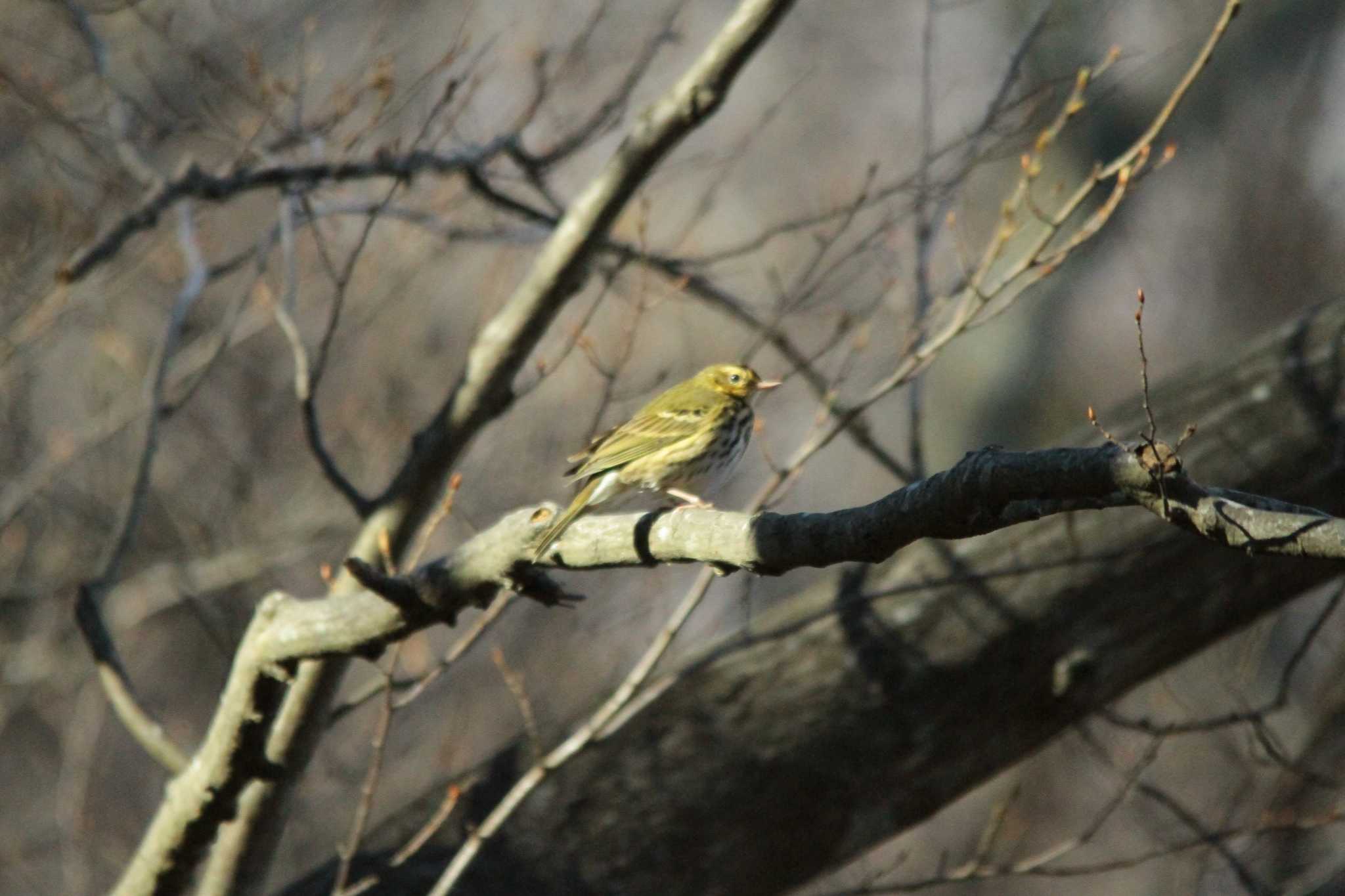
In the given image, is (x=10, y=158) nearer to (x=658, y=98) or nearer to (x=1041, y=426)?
(x=658, y=98)

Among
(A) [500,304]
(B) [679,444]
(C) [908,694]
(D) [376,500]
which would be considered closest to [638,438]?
(B) [679,444]

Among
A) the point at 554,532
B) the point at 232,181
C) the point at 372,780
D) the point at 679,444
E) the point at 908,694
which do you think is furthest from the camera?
the point at 679,444

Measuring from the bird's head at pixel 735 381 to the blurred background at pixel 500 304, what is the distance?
0.87ft

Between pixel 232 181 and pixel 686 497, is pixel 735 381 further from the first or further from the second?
pixel 232 181

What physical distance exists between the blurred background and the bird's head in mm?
264

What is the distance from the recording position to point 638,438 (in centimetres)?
514

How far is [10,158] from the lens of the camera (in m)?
9.57

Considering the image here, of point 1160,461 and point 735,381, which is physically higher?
point 735,381

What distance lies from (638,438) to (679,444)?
0.21 metres

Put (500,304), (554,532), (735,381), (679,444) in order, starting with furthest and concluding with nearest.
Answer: (500,304) → (735,381) → (679,444) → (554,532)

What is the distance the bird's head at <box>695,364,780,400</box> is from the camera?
577 centimetres

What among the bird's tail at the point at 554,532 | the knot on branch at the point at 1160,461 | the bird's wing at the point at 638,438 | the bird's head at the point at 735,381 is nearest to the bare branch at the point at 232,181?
the bird's wing at the point at 638,438

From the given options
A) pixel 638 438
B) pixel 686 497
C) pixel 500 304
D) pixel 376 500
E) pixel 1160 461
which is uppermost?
pixel 500 304

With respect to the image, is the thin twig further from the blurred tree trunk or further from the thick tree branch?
the blurred tree trunk
